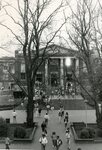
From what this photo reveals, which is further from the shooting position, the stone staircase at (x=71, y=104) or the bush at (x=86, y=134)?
the stone staircase at (x=71, y=104)

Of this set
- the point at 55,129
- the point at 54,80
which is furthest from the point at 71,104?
the point at 54,80

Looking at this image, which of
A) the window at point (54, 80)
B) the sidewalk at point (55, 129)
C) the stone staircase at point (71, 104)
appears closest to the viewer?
the sidewalk at point (55, 129)

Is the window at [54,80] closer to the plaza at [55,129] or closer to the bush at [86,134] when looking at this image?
the plaza at [55,129]

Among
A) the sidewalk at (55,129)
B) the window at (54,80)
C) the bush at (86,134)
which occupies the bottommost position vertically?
the sidewalk at (55,129)

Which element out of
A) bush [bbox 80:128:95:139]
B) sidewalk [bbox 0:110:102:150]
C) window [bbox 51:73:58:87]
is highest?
window [bbox 51:73:58:87]

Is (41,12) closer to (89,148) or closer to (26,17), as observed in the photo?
(26,17)

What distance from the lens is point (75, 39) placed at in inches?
1168

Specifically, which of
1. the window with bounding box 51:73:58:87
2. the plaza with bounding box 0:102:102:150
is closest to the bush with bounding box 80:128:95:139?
the plaza with bounding box 0:102:102:150

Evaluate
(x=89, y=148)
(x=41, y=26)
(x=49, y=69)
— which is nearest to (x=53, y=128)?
(x=89, y=148)

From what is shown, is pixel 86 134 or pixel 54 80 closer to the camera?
pixel 86 134

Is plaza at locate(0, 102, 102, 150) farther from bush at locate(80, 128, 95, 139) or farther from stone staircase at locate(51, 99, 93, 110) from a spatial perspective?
stone staircase at locate(51, 99, 93, 110)

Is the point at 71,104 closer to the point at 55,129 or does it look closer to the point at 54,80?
the point at 55,129

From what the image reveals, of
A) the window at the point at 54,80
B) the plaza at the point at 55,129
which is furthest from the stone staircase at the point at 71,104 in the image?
the window at the point at 54,80

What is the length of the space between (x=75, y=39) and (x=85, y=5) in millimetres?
3183
